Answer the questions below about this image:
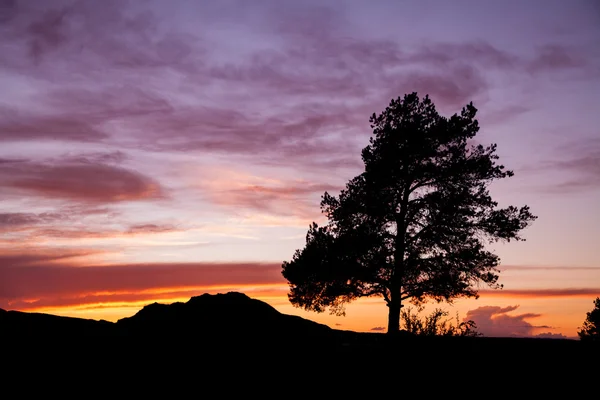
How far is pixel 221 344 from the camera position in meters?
8.24

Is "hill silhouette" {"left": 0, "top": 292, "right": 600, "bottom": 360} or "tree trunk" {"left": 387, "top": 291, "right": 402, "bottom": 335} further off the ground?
"tree trunk" {"left": 387, "top": 291, "right": 402, "bottom": 335}

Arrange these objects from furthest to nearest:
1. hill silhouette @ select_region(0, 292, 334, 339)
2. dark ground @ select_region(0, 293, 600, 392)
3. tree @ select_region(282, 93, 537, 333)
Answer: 1. tree @ select_region(282, 93, 537, 333)
2. hill silhouette @ select_region(0, 292, 334, 339)
3. dark ground @ select_region(0, 293, 600, 392)

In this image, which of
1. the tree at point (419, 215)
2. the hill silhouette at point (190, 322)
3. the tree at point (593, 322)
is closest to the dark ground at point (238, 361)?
the hill silhouette at point (190, 322)

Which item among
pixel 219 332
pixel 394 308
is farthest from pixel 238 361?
pixel 394 308

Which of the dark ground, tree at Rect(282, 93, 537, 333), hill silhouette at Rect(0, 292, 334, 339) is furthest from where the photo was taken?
tree at Rect(282, 93, 537, 333)

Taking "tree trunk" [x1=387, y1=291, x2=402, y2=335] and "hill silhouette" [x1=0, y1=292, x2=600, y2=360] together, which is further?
"tree trunk" [x1=387, y1=291, x2=402, y2=335]

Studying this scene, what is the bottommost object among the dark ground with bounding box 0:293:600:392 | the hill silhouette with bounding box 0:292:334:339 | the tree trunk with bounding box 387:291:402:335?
the dark ground with bounding box 0:293:600:392

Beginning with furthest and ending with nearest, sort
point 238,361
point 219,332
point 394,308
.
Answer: point 394,308
point 219,332
point 238,361

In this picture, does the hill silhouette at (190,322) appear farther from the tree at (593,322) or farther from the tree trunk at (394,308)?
the tree at (593,322)

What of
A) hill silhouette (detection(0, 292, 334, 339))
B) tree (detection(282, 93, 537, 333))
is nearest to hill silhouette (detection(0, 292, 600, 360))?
hill silhouette (detection(0, 292, 334, 339))

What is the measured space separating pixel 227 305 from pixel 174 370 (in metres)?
1.63

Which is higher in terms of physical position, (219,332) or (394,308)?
(394,308)

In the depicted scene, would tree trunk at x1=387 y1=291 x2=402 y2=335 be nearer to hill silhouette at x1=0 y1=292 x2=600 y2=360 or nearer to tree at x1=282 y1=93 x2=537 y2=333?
tree at x1=282 y1=93 x2=537 y2=333

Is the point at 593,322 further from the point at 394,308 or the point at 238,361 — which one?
the point at 238,361
